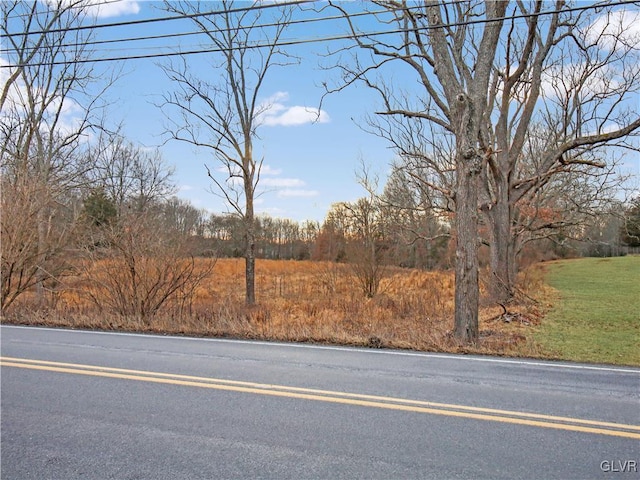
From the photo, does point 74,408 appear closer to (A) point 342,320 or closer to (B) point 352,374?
(B) point 352,374

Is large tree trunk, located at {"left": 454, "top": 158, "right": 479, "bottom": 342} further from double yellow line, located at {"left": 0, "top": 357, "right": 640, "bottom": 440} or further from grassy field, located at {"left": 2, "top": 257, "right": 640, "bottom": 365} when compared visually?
double yellow line, located at {"left": 0, "top": 357, "right": 640, "bottom": 440}

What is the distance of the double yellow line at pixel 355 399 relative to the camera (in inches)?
150

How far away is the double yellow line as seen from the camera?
382 centimetres

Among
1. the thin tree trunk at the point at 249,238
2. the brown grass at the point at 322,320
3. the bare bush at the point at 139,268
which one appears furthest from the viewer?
the thin tree trunk at the point at 249,238

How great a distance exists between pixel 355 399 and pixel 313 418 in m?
0.66

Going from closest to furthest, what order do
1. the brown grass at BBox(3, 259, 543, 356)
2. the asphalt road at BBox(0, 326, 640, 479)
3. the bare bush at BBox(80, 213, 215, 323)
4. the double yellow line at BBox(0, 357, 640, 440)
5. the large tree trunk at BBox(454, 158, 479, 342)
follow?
the asphalt road at BBox(0, 326, 640, 479), the double yellow line at BBox(0, 357, 640, 440), the brown grass at BBox(3, 259, 543, 356), the large tree trunk at BBox(454, 158, 479, 342), the bare bush at BBox(80, 213, 215, 323)

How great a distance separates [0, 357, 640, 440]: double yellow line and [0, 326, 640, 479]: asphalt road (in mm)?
21

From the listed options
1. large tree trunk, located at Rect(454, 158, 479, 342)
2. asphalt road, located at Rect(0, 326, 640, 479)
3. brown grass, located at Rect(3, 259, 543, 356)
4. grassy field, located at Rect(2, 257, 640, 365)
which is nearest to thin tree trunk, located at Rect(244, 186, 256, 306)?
brown grass, located at Rect(3, 259, 543, 356)

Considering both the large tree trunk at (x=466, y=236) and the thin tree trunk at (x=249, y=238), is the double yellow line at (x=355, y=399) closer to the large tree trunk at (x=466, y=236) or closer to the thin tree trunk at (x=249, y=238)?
the large tree trunk at (x=466, y=236)

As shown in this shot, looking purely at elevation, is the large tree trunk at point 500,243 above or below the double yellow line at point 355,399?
above

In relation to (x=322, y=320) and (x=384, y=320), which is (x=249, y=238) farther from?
(x=384, y=320)

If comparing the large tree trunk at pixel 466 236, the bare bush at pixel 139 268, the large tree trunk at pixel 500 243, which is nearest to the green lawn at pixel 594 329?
the large tree trunk at pixel 466 236

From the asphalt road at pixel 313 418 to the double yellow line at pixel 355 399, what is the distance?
2cm

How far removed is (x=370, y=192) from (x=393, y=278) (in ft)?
12.4
